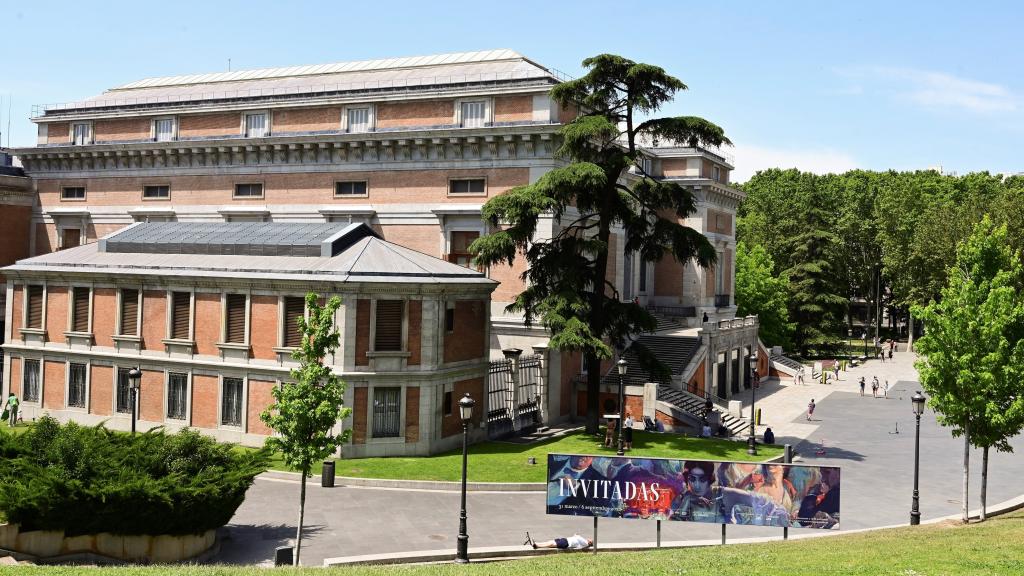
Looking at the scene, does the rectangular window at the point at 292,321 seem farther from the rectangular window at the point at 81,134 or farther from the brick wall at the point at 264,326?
the rectangular window at the point at 81,134

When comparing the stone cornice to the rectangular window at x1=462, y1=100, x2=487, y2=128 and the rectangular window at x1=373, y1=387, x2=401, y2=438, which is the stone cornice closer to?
the rectangular window at x1=462, y1=100, x2=487, y2=128

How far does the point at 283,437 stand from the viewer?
767 inches

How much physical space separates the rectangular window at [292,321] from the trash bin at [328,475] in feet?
20.1

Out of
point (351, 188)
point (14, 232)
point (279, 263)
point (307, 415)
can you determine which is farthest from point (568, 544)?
point (14, 232)

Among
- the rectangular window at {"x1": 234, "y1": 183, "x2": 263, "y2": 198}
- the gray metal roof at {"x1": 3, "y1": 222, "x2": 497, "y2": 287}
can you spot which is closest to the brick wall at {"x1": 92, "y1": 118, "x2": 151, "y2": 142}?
the rectangular window at {"x1": 234, "y1": 183, "x2": 263, "y2": 198}

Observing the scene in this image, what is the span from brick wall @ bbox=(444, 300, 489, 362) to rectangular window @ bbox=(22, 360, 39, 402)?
1827 centimetres

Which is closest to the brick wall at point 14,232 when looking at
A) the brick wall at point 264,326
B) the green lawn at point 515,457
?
the brick wall at point 264,326

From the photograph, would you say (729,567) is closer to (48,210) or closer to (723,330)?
(723,330)

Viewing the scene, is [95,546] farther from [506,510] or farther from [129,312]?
[129,312]

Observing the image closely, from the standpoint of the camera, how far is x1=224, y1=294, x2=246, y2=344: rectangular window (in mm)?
33062

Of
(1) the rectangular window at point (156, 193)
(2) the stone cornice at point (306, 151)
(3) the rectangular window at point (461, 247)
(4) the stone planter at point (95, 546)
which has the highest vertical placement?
(2) the stone cornice at point (306, 151)

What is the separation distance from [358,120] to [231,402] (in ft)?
60.9

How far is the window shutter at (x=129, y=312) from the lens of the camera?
116ft

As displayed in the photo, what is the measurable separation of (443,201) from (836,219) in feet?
215
